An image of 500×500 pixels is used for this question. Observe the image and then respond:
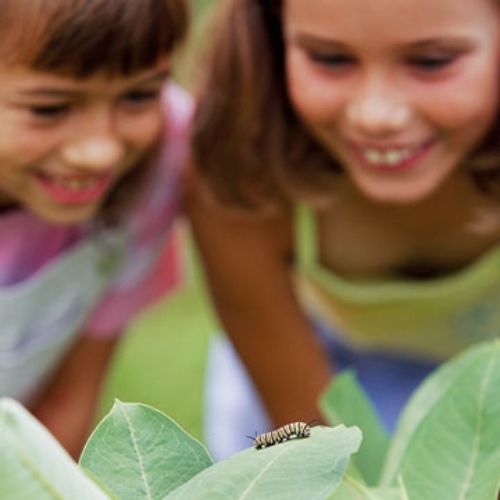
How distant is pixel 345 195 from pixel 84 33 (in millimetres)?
697

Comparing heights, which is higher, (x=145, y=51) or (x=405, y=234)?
A: (x=145, y=51)

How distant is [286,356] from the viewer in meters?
2.20

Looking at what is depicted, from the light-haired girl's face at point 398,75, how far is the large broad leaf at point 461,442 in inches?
30.8

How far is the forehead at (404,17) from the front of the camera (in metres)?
1.44

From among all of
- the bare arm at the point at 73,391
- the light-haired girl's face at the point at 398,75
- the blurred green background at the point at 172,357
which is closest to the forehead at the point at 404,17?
the light-haired girl's face at the point at 398,75

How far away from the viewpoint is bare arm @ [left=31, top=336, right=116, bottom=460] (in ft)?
7.06

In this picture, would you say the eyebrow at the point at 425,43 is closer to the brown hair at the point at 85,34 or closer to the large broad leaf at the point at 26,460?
the brown hair at the point at 85,34

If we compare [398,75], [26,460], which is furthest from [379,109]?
[26,460]

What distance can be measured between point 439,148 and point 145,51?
1.41ft

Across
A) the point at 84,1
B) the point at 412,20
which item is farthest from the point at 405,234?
the point at 84,1

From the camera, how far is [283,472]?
58cm

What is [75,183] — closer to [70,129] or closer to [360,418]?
[70,129]

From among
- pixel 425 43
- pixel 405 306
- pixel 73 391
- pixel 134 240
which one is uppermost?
pixel 425 43

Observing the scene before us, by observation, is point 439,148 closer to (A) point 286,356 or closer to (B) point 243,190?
(B) point 243,190
